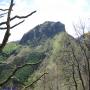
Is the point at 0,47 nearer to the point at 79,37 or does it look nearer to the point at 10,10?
the point at 10,10

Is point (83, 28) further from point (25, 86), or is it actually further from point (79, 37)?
point (25, 86)

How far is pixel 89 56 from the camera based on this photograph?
158 ft

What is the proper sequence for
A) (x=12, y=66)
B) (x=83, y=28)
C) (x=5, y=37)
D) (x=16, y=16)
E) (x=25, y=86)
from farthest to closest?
1. (x=83, y=28)
2. (x=12, y=66)
3. (x=25, y=86)
4. (x=16, y=16)
5. (x=5, y=37)

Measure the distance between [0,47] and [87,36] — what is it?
145 feet

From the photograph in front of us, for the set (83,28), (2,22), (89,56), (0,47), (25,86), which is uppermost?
(2,22)

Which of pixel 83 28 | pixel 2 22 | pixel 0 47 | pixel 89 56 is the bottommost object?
pixel 89 56

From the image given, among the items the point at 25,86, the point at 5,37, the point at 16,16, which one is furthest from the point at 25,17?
the point at 25,86

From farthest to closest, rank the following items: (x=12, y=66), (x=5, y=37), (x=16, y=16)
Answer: (x=12, y=66) < (x=16, y=16) < (x=5, y=37)

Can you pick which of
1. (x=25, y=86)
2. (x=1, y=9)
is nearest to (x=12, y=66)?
(x=25, y=86)

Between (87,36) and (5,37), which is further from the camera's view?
(87,36)

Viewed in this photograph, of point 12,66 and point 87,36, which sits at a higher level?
point 12,66

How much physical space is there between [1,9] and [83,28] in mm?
41025

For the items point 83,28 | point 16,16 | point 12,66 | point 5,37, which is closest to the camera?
point 5,37

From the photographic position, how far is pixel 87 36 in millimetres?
48500
